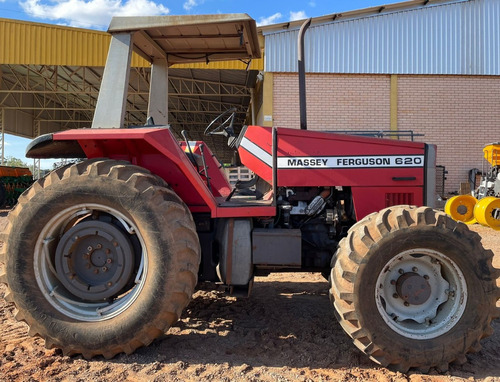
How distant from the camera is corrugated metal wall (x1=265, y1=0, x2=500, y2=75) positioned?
466 inches

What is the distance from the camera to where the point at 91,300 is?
2908 mm

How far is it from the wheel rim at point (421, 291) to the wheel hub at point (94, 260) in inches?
73.7

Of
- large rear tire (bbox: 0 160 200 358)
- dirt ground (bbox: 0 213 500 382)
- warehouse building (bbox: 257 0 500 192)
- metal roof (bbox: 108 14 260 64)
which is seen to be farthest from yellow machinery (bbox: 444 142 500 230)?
large rear tire (bbox: 0 160 200 358)

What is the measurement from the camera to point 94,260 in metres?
2.94

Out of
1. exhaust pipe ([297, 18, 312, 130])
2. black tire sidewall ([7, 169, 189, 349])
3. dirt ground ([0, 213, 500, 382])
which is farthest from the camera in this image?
exhaust pipe ([297, 18, 312, 130])

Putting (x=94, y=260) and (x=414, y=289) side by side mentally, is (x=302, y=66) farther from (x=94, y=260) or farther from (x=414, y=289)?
(x=94, y=260)

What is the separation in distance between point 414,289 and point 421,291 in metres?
0.05

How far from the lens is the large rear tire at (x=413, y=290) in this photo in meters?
2.58

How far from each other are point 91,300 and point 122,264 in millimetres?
359

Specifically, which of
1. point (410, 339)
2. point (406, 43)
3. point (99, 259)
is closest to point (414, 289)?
point (410, 339)

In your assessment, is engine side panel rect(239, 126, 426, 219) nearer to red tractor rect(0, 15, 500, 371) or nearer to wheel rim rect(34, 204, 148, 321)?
red tractor rect(0, 15, 500, 371)

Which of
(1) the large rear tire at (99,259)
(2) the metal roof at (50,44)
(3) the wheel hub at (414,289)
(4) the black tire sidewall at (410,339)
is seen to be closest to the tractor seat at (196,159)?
(1) the large rear tire at (99,259)

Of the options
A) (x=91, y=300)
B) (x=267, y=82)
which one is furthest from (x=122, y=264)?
(x=267, y=82)

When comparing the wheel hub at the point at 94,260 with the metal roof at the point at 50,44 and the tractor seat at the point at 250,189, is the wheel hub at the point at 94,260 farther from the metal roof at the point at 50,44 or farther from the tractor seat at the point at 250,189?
the metal roof at the point at 50,44
